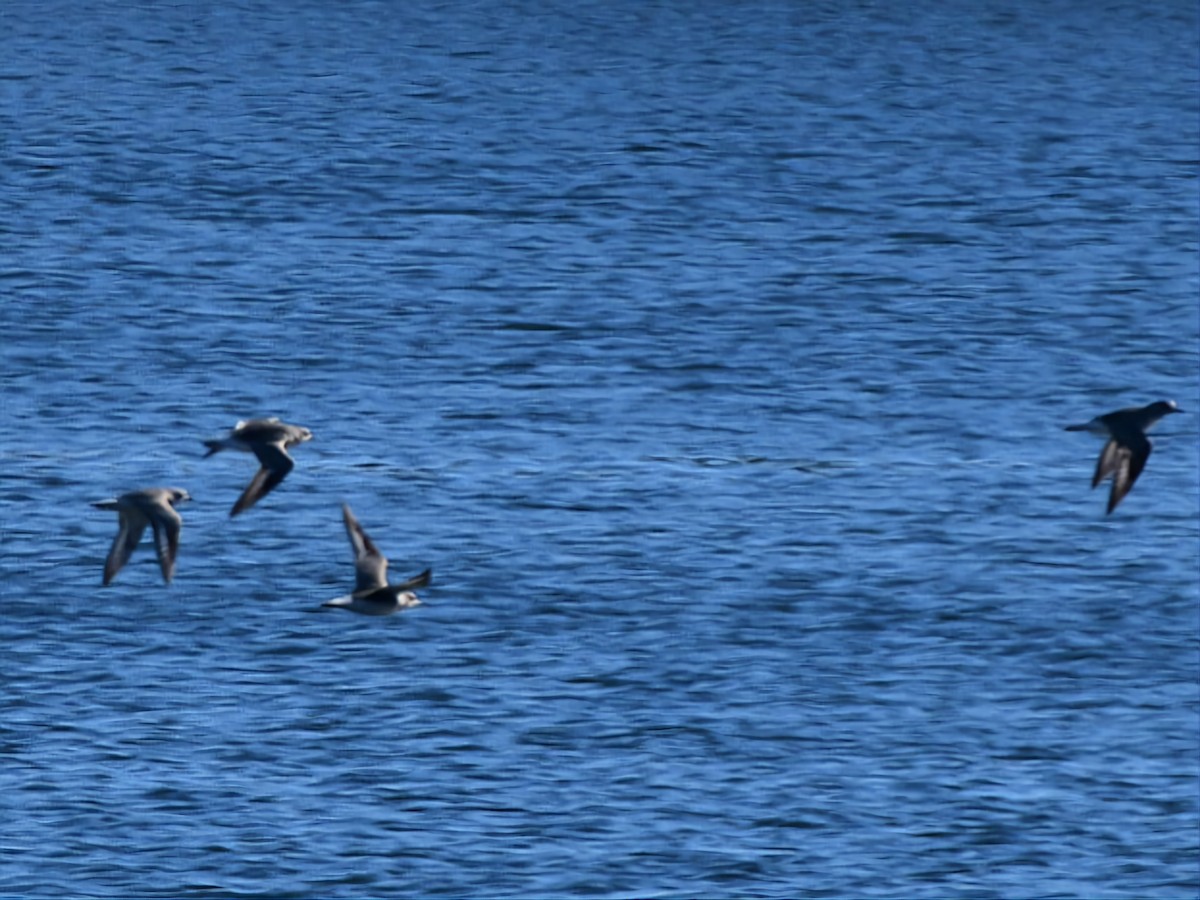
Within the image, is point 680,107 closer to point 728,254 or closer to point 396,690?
point 728,254

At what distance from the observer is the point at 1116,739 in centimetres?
2720

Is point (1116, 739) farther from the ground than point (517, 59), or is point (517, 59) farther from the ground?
point (517, 59)

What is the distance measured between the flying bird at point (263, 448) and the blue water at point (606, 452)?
18.8ft

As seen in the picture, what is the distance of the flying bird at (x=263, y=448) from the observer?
18672mm

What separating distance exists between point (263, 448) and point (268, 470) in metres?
0.24

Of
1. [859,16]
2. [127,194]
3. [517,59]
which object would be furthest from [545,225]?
[859,16]

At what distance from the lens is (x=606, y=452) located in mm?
34344

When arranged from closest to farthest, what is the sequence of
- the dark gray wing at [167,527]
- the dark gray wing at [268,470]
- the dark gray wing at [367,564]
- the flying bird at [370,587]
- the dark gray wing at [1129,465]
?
the dark gray wing at [268,470] → the dark gray wing at [167,527] → the dark gray wing at [1129,465] → the flying bird at [370,587] → the dark gray wing at [367,564]

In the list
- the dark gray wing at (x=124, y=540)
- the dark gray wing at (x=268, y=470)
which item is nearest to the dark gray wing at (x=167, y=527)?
the dark gray wing at (x=124, y=540)

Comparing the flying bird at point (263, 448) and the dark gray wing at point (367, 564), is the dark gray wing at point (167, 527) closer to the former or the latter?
the flying bird at point (263, 448)

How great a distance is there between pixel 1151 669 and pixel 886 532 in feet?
14.4

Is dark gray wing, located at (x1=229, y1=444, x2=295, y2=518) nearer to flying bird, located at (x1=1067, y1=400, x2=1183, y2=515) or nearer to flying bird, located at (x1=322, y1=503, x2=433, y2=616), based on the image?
flying bird, located at (x1=322, y1=503, x2=433, y2=616)

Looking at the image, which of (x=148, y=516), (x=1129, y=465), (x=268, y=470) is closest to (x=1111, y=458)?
(x=1129, y=465)

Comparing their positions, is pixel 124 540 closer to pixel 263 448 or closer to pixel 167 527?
pixel 167 527
